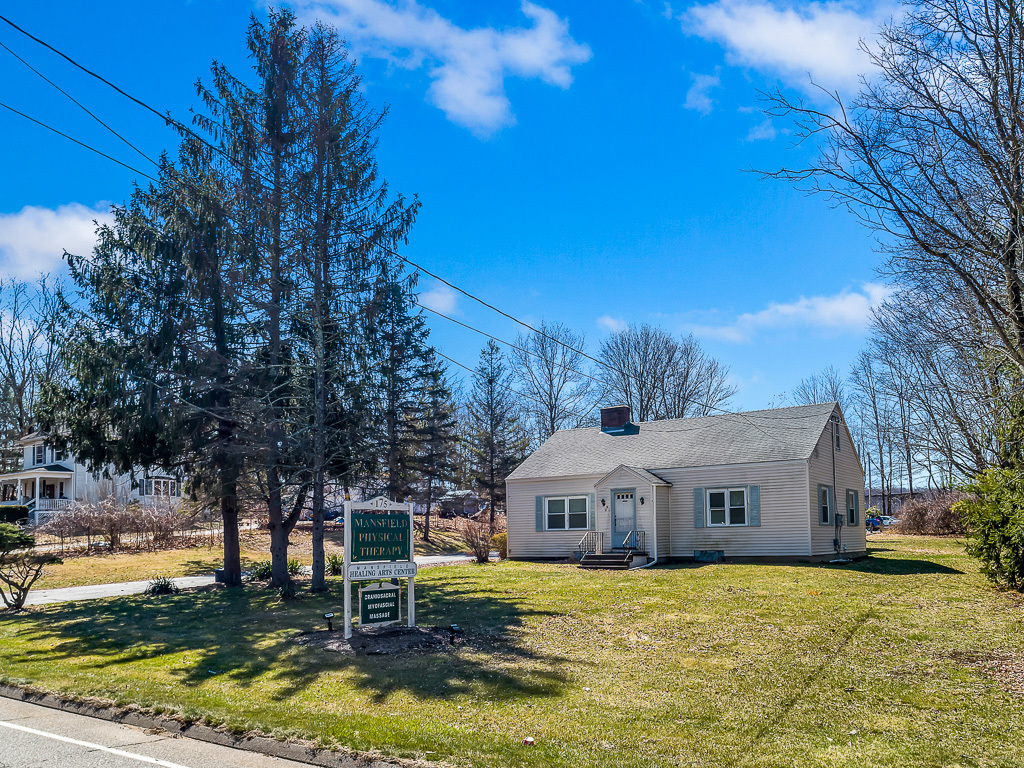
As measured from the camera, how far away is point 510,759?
5.54 m

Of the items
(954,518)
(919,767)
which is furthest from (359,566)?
(954,518)

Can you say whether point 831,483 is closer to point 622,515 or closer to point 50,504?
point 622,515

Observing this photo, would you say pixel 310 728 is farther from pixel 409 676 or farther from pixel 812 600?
pixel 812 600

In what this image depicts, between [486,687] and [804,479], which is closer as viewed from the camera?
[486,687]

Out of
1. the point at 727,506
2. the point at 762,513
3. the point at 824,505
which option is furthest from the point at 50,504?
the point at 824,505

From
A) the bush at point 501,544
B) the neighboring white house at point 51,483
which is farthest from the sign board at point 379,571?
the neighboring white house at point 51,483

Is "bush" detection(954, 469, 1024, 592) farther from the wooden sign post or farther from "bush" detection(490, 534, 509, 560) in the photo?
"bush" detection(490, 534, 509, 560)

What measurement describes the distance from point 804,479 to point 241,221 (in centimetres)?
1724

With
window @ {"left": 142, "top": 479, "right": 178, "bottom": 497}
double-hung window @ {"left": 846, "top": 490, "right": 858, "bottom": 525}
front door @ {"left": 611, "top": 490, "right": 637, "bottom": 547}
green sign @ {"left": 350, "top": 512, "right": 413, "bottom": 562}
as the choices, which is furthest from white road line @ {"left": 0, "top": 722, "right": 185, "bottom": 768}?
window @ {"left": 142, "top": 479, "right": 178, "bottom": 497}

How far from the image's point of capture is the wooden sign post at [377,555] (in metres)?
10.7

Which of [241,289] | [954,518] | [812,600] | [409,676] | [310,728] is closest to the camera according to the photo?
[310,728]

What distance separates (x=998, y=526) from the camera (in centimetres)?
1333

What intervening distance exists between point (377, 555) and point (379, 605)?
75 cm

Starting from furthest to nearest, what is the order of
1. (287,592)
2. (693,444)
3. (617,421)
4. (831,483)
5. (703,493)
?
(617,421), (693,444), (831,483), (703,493), (287,592)
